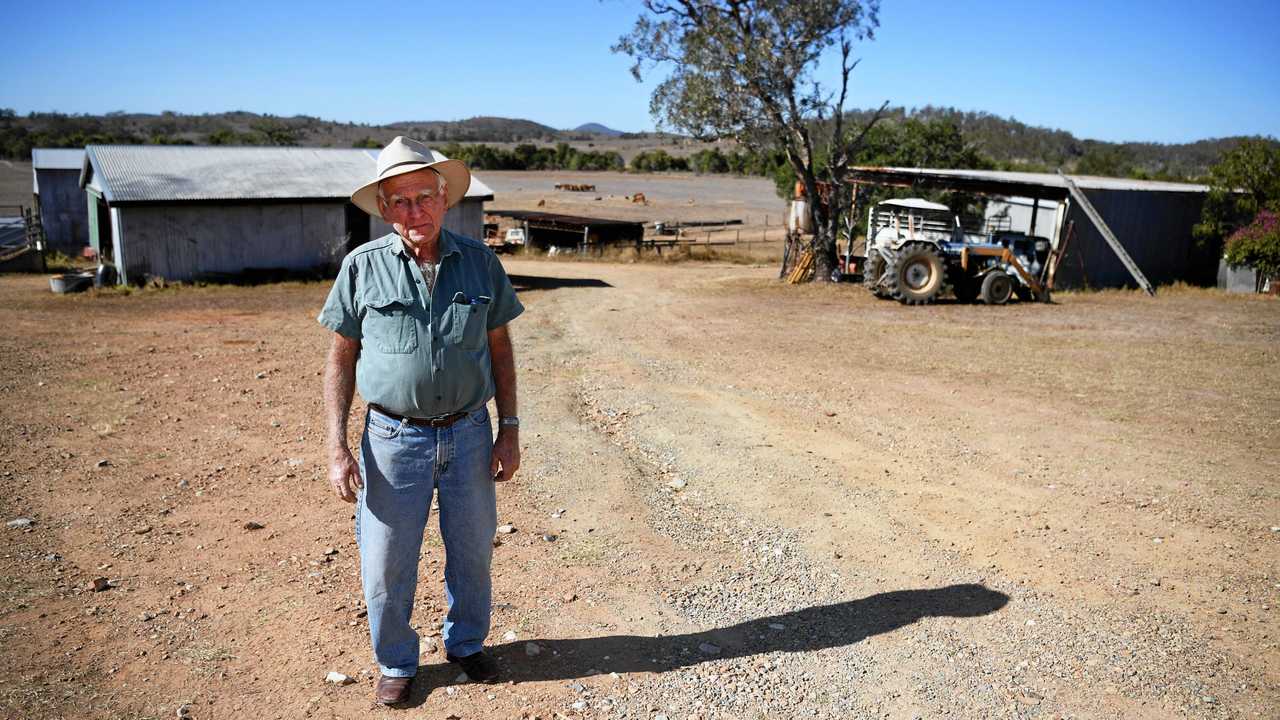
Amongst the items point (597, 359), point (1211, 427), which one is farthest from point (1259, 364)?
point (597, 359)

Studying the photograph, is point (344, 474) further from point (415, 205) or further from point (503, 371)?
point (415, 205)

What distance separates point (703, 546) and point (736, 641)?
1.14m

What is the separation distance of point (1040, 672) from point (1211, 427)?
583cm

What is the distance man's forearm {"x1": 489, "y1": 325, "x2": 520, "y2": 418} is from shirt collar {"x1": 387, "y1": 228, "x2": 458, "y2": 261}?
36cm

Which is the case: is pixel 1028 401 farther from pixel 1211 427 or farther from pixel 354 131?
pixel 354 131

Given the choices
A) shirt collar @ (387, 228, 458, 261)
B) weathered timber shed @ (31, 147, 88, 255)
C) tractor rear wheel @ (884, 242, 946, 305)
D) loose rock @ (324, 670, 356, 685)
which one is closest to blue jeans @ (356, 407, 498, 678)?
loose rock @ (324, 670, 356, 685)

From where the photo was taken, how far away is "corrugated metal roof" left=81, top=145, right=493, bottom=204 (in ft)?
61.5

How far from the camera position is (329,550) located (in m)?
4.96

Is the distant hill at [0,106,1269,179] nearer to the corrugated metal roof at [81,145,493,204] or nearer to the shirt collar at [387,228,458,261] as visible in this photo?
the corrugated metal roof at [81,145,493,204]

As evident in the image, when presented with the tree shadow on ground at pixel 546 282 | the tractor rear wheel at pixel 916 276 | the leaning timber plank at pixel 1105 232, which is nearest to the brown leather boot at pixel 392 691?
the tractor rear wheel at pixel 916 276

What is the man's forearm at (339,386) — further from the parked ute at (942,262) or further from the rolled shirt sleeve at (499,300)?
the parked ute at (942,262)

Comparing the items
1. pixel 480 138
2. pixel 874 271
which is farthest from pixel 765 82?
pixel 480 138

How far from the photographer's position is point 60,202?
2372 cm

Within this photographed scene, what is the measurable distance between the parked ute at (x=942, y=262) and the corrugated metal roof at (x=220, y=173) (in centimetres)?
864
